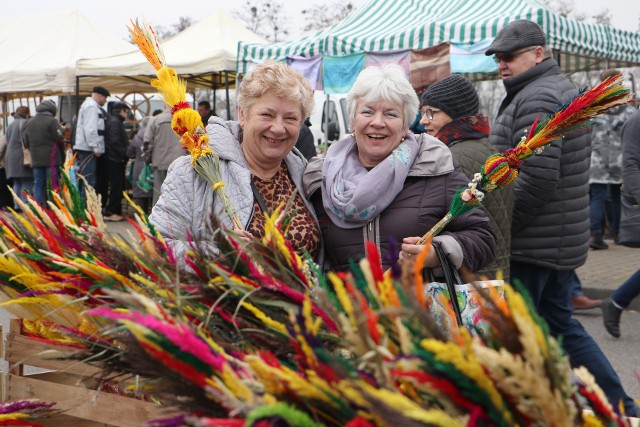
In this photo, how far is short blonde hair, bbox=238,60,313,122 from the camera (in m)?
2.54

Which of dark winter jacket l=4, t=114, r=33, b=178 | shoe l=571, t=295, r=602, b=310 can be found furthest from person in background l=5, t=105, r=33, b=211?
shoe l=571, t=295, r=602, b=310

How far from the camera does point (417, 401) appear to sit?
1146 millimetres

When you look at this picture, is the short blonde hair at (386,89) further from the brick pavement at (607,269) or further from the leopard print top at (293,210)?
the brick pavement at (607,269)

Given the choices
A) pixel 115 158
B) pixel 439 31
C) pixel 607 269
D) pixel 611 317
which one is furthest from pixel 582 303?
pixel 115 158

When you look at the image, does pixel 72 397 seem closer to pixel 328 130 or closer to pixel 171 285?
pixel 171 285

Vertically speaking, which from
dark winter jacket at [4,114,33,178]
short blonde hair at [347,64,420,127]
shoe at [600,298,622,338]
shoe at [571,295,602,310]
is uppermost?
short blonde hair at [347,64,420,127]

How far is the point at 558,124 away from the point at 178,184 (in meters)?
1.24

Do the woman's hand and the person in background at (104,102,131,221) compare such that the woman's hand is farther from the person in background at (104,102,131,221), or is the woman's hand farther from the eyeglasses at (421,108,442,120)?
the person in background at (104,102,131,221)

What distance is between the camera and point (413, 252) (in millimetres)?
2258

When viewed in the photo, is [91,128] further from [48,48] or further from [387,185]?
[387,185]

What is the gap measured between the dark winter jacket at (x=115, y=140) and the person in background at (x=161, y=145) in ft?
6.91

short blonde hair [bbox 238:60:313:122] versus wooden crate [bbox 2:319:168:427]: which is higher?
short blonde hair [bbox 238:60:313:122]

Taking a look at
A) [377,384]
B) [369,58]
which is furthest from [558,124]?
[369,58]

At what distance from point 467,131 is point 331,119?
37.0ft
